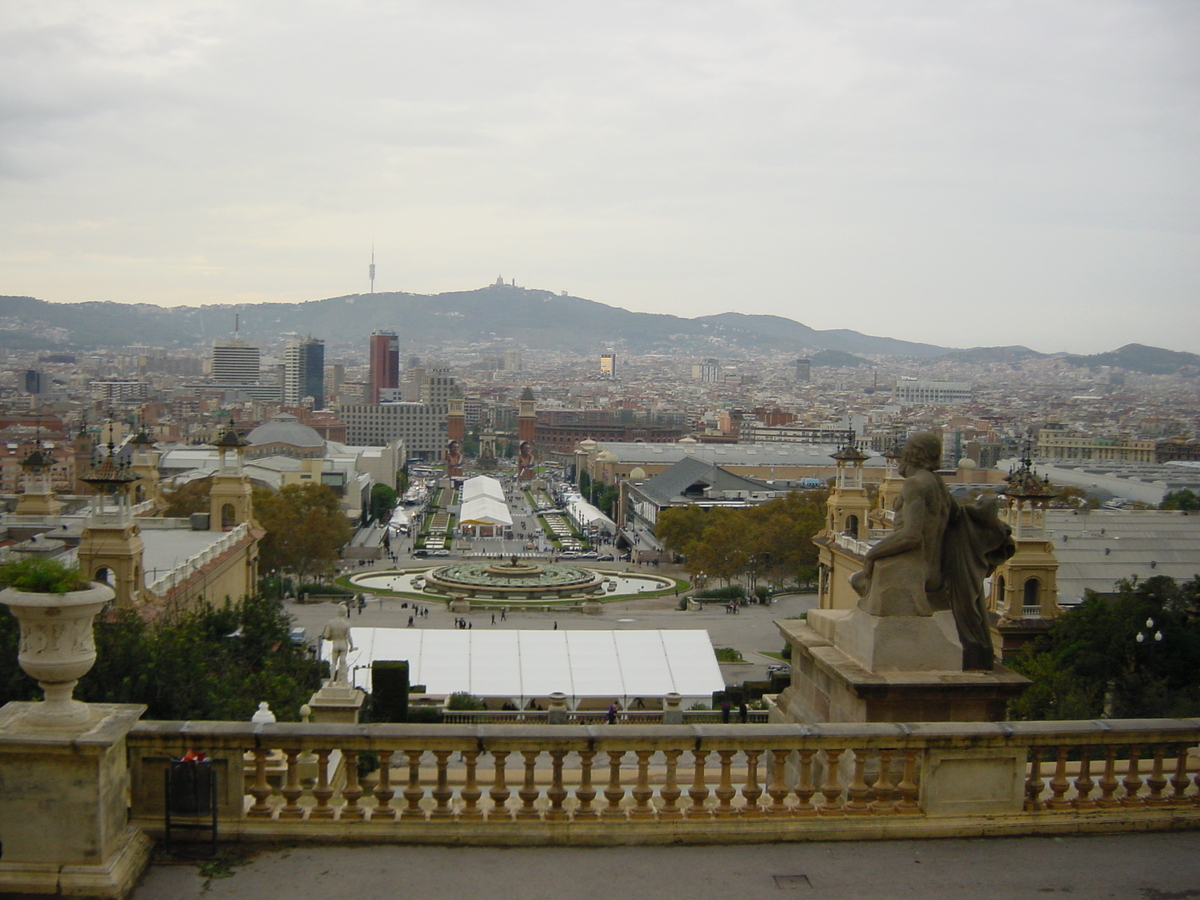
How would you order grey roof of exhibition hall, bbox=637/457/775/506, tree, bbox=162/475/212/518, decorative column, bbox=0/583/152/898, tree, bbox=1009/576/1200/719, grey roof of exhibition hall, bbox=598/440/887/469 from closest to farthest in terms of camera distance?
decorative column, bbox=0/583/152/898 < tree, bbox=1009/576/1200/719 < tree, bbox=162/475/212/518 < grey roof of exhibition hall, bbox=637/457/775/506 < grey roof of exhibition hall, bbox=598/440/887/469

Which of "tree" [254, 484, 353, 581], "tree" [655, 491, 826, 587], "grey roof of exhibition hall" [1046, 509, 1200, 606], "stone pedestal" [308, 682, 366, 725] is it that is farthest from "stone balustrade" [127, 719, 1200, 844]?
"tree" [655, 491, 826, 587]

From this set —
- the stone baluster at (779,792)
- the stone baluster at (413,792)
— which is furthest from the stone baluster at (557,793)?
the stone baluster at (779,792)

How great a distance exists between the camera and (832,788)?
20.8ft

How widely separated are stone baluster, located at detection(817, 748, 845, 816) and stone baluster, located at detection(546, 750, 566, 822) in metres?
1.39

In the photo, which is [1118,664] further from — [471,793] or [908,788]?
[471,793]

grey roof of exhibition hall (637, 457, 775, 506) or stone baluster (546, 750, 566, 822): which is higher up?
stone baluster (546, 750, 566, 822)

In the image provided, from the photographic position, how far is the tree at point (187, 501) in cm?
4678

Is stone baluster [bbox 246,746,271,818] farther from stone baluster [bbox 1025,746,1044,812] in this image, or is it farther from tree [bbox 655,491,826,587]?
tree [bbox 655,491,826,587]

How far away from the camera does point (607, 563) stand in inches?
2502

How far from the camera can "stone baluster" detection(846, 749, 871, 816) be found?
6.34 meters

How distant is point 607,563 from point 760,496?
15.7 meters

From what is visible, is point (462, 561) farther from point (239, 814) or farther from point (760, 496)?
point (239, 814)

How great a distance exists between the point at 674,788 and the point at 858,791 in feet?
3.30

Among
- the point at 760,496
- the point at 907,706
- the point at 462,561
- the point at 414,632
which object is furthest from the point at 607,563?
the point at 907,706
